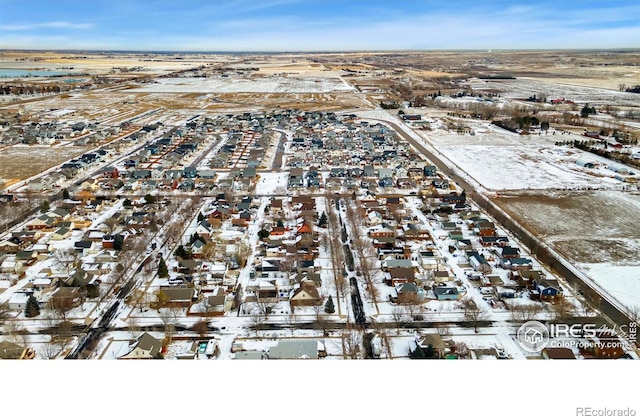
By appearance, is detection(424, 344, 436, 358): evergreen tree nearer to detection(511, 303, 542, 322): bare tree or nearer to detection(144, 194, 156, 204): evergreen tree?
detection(511, 303, 542, 322): bare tree

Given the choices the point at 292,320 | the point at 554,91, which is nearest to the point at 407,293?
the point at 292,320

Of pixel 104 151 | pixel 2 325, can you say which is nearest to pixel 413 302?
pixel 2 325

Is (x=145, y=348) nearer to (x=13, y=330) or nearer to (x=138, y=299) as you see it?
(x=138, y=299)

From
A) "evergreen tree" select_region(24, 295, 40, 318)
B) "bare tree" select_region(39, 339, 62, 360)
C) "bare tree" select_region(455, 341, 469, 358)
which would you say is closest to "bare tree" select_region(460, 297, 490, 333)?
"bare tree" select_region(455, 341, 469, 358)

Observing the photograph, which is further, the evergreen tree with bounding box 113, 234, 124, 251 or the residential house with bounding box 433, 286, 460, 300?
the evergreen tree with bounding box 113, 234, 124, 251

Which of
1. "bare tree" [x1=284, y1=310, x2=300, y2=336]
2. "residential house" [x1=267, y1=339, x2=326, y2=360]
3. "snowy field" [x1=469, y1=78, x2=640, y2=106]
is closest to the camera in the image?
"residential house" [x1=267, y1=339, x2=326, y2=360]

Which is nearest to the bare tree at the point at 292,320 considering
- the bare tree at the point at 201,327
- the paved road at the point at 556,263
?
the bare tree at the point at 201,327

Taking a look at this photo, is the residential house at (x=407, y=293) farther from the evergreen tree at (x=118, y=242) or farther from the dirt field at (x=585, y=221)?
the evergreen tree at (x=118, y=242)
